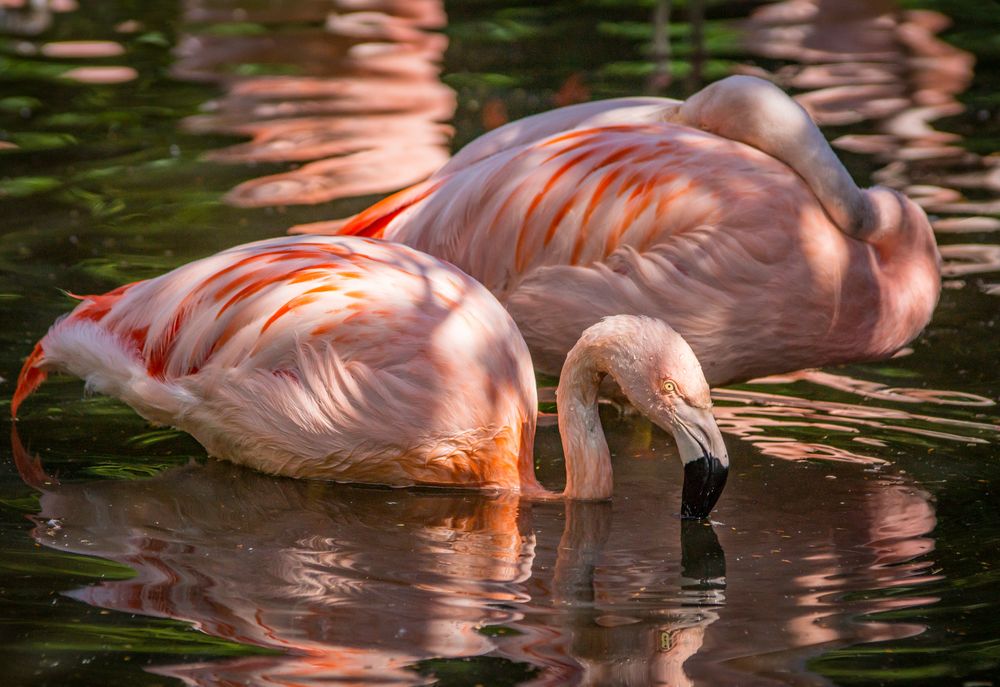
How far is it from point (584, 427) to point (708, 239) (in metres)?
0.81


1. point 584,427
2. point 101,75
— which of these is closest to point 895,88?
point 101,75

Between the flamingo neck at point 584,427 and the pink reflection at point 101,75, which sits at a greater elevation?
the pink reflection at point 101,75

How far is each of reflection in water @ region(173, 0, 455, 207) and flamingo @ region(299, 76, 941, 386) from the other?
221cm

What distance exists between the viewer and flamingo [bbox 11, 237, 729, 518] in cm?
438

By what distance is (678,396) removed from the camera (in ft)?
14.0

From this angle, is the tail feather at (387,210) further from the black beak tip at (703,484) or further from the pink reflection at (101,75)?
the pink reflection at (101,75)

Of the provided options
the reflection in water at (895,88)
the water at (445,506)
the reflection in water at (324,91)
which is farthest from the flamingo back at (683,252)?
the reflection in water at (324,91)

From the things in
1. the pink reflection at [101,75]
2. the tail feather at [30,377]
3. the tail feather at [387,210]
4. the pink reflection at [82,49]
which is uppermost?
the tail feather at [387,210]

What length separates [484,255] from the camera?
514 cm

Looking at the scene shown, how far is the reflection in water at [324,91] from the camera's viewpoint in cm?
752

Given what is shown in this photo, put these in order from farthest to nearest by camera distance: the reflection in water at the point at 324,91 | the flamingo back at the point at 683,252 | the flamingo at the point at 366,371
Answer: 1. the reflection in water at the point at 324,91
2. the flamingo back at the point at 683,252
3. the flamingo at the point at 366,371

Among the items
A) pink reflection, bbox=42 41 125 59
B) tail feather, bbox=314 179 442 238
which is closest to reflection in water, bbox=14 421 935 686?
tail feather, bbox=314 179 442 238

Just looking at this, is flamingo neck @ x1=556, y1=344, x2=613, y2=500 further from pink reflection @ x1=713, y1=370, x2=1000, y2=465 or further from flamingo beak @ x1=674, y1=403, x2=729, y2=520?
pink reflection @ x1=713, y1=370, x2=1000, y2=465

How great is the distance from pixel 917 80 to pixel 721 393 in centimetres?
444
